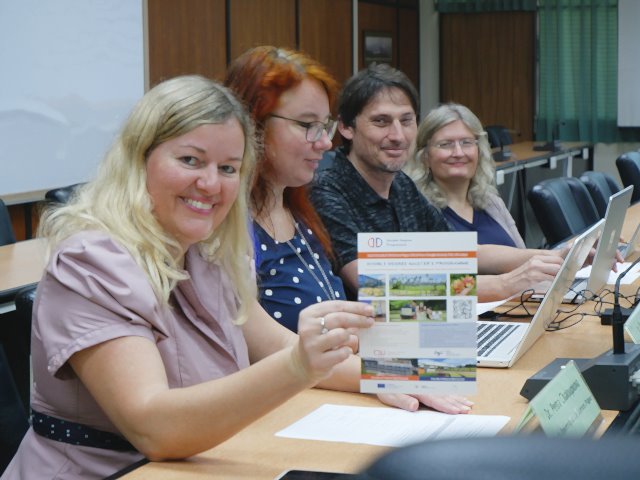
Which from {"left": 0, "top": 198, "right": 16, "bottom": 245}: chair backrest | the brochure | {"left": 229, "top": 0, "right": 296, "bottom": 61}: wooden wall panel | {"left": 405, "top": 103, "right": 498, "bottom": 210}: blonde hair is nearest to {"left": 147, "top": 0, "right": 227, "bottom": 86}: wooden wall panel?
{"left": 229, "top": 0, "right": 296, "bottom": 61}: wooden wall panel

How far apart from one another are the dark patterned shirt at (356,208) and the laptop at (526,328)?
472 mm

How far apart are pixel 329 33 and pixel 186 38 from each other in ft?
7.66

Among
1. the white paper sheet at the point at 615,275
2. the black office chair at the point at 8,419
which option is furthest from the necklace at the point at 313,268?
the white paper sheet at the point at 615,275

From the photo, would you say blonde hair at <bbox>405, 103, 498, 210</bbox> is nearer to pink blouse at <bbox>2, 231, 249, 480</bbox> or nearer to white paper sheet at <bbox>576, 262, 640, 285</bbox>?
white paper sheet at <bbox>576, 262, 640, 285</bbox>

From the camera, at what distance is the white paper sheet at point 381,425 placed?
1.59 m

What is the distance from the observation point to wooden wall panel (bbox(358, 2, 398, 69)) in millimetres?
9891

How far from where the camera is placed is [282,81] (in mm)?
2332

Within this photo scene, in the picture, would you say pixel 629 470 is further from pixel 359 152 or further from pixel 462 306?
pixel 359 152

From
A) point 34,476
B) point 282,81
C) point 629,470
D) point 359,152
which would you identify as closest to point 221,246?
point 34,476

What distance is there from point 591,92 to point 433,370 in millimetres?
9767

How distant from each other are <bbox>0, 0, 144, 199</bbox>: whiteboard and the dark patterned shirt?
90.7 inches

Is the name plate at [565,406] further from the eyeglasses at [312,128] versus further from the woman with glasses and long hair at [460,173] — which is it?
the woman with glasses and long hair at [460,173]

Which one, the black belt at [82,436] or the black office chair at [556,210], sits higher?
the black office chair at [556,210]

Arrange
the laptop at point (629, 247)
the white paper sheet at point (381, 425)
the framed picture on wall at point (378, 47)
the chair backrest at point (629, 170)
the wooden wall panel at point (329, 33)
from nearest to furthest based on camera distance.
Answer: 1. the white paper sheet at point (381, 425)
2. the laptop at point (629, 247)
3. the chair backrest at point (629, 170)
4. the wooden wall panel at point (329, 33)
5. the framed picture on wall at point (378, 47)
